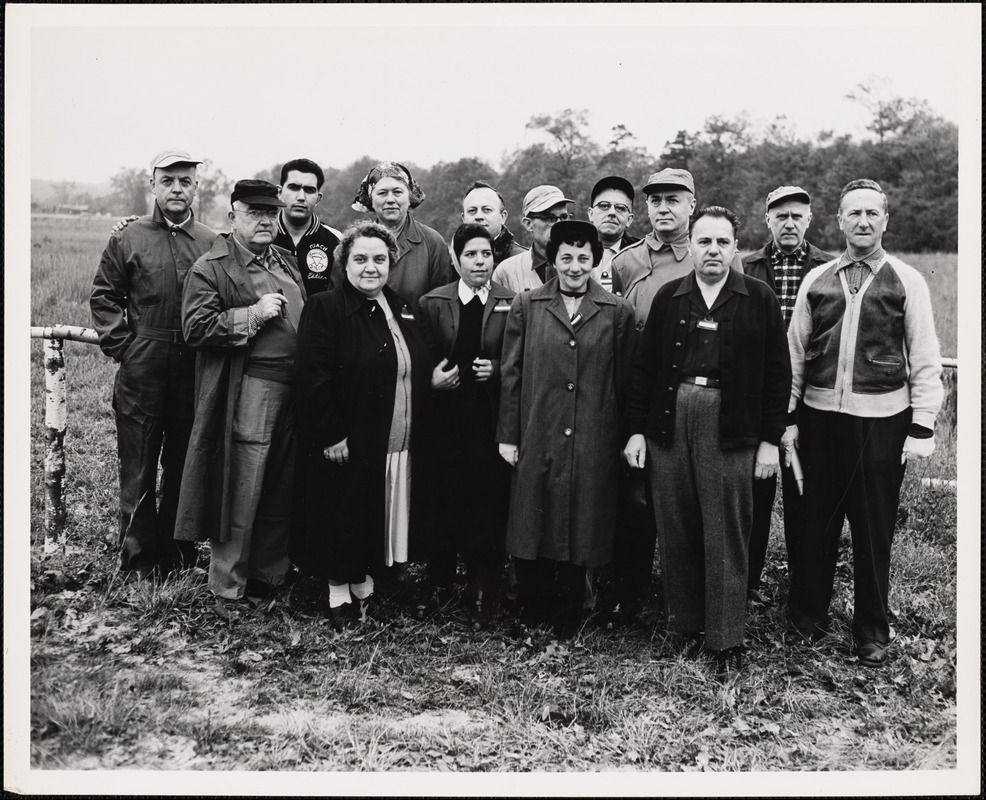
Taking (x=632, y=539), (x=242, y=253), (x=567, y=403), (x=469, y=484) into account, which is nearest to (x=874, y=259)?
(x=567, y=403)

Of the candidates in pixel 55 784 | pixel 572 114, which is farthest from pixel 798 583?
pixel 572 114

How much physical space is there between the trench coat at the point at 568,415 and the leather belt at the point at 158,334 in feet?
6.80

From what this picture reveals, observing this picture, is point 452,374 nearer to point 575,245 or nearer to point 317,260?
point 575,245

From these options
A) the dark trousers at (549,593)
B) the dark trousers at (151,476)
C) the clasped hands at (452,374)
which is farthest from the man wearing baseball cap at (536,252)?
the dark trousers at (151,476)

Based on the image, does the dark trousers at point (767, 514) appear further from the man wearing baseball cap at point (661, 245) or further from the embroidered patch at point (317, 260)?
the embroidered patch at point (317, 260)

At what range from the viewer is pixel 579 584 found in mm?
4703

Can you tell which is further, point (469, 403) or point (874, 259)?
point (469, 403)

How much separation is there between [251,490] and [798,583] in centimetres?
331

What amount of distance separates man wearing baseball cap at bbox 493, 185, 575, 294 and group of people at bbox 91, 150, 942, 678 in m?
0.03

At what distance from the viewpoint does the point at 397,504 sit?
4605 mm

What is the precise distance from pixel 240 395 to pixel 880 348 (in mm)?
3624

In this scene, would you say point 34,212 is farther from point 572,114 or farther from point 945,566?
point 572,114

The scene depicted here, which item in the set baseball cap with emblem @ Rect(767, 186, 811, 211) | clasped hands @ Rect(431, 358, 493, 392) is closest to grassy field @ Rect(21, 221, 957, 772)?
clasped hands @ Rect(431, 358, 493, 392)

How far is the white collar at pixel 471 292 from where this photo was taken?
4.64 m
